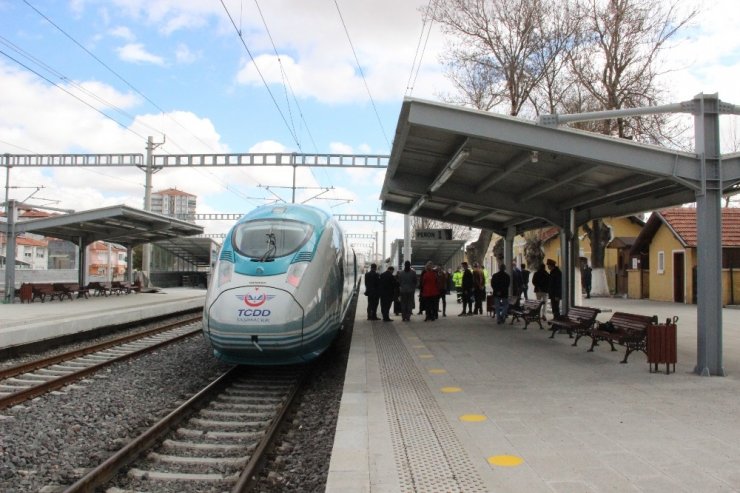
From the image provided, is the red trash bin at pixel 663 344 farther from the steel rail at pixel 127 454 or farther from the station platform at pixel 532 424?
the steel rail at pixel 127 454

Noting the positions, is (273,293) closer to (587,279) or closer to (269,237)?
(269,237)

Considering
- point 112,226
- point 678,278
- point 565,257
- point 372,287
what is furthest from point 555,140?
point 112,226

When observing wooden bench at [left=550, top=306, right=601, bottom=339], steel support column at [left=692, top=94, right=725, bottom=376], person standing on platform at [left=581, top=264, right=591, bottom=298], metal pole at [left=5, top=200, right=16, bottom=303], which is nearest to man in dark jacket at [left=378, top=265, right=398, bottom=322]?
wooden bench at [left=550, top=306, right=601, bottom=339]

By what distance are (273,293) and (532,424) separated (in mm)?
4000

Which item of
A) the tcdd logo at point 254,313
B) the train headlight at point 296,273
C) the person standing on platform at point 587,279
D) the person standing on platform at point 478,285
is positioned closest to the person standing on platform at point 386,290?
the person standing on platform at point 478,285

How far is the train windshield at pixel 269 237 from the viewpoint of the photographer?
9516 millimetres

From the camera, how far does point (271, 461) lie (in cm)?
576

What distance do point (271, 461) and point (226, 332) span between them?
10.00ft

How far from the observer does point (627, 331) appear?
10117 millimetres

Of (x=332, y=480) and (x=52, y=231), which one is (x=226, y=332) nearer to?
(x=332, y=480)

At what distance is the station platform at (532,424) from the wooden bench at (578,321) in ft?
1.78

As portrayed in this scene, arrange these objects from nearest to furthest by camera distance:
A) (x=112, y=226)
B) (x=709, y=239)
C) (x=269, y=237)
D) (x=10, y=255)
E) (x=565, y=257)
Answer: (x=709, y=239) → (x=269, y=237) → (x=565, y=257) → (x=10, y=255) → (x=112, y=226)

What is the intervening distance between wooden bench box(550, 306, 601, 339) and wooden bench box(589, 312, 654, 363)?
0.37m

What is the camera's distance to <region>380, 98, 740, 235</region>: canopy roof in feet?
29.3
